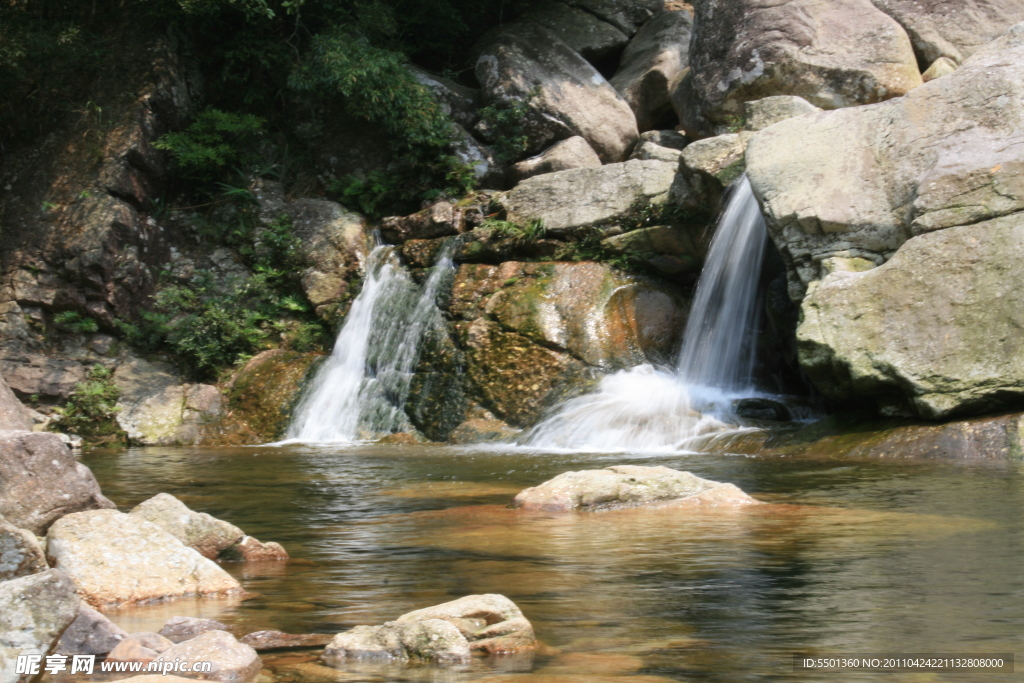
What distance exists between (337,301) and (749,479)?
29.4 feet

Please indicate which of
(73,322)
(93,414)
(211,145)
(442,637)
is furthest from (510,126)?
(442,637)

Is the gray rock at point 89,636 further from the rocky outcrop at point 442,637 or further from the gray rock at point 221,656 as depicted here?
the rocky outcrop at point 442,637

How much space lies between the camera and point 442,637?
2.92 meters

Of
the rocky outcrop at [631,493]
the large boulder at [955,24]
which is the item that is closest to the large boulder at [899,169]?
the rocky outcrop at [631,493]

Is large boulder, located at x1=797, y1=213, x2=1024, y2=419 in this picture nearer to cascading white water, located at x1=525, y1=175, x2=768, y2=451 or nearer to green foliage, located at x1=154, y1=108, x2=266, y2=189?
cascading white water, located at x1=525, y1=175, x2=768, y2=451

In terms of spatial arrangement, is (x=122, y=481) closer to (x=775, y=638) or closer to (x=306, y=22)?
(x=775, y=638)

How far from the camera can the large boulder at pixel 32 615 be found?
2.65 m

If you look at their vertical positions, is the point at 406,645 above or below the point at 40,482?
below

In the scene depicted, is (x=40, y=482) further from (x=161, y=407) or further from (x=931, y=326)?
(x=161, y=407)

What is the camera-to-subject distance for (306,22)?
58.8 ft

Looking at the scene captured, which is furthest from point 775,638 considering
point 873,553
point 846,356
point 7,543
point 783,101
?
point 783,101

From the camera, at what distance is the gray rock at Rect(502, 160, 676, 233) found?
13.4m

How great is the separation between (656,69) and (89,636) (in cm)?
1686

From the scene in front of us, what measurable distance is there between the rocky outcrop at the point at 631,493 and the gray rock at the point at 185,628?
9.22ft
